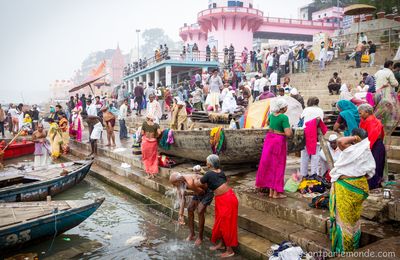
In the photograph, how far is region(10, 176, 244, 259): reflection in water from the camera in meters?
5.11

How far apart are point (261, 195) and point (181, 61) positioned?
19655 millimetres

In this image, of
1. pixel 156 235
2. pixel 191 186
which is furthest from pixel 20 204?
pixel 191 186

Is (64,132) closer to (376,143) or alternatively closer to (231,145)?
(231,145)

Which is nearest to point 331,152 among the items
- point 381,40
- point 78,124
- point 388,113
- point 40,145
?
point 388,113

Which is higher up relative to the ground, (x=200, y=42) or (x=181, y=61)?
(x=200, y=42)

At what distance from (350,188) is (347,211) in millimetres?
260

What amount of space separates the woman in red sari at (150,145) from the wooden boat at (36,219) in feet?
8.47

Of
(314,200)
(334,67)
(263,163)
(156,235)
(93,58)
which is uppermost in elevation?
(93,58)

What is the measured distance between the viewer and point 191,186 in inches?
197

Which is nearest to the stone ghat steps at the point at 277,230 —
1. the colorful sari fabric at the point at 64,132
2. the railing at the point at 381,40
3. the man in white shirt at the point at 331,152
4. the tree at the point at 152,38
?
the man in white shirt at the point at 331,152

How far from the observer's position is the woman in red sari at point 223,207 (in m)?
4.54

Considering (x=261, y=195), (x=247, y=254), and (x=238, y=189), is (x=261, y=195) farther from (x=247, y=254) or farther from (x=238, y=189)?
(x=247, y=254)

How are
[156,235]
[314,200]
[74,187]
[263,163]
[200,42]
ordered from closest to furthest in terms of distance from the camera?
[314,200] → [263,163] → [156,235] → [74,187] → [200,42]

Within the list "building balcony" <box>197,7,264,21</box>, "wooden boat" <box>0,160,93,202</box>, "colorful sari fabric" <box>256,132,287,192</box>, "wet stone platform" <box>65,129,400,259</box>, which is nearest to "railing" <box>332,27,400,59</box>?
"building balcony" <box>197,7,264,21</box>
